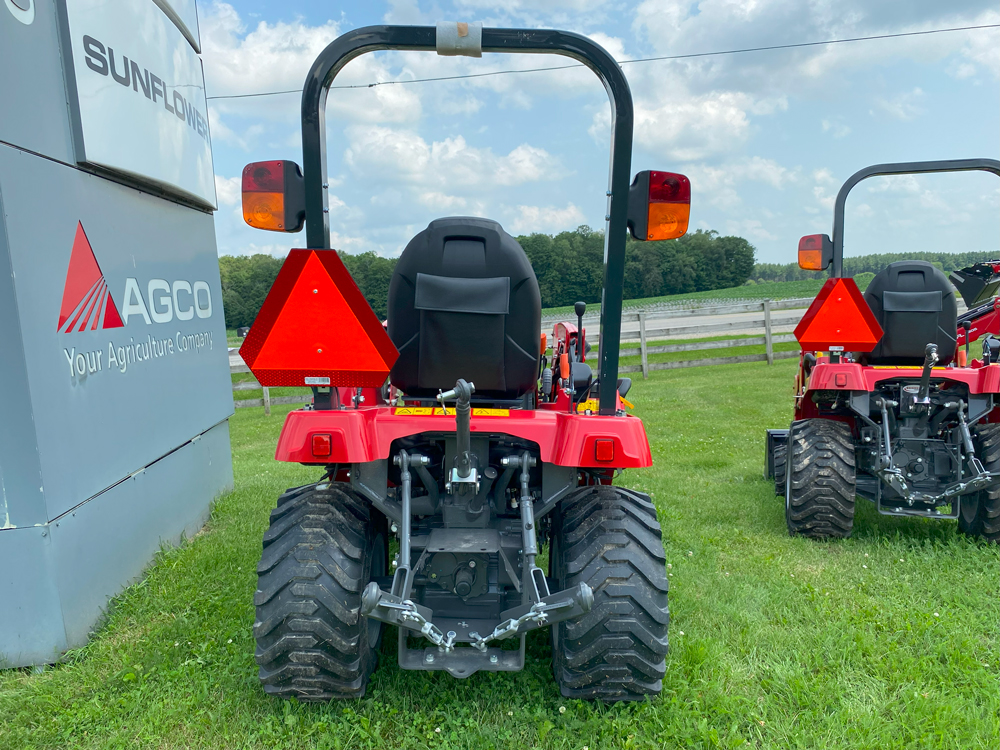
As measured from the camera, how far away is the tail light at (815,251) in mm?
4730

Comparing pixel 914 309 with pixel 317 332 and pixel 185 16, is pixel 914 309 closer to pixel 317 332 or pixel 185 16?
pixel 317 332

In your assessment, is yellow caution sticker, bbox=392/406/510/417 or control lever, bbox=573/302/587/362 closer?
yellow caution sticker, bbox=392/406/510/417

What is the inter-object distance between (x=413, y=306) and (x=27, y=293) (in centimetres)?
183

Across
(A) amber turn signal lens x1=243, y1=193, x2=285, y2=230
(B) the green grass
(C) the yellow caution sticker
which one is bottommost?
(B) the green grass

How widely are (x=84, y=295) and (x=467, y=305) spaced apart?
2.29m

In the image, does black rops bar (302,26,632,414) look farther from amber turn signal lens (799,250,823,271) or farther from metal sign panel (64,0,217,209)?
amber turn signal lens (799,250,823,271)

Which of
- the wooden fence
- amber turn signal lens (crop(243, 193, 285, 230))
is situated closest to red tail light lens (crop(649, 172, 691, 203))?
amber turn signal lens (crop(243, 193, 285, 230))

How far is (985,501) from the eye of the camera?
4.39 metres

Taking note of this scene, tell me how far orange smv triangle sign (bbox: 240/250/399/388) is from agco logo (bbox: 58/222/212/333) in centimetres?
168

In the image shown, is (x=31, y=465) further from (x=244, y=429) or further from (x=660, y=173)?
(x=244, y=429)

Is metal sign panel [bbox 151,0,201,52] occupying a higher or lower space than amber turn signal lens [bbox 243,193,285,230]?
higher

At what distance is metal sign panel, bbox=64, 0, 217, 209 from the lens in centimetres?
349

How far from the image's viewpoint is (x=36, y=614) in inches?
121

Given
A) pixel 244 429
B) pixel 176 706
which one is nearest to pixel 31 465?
pixel 176 706
